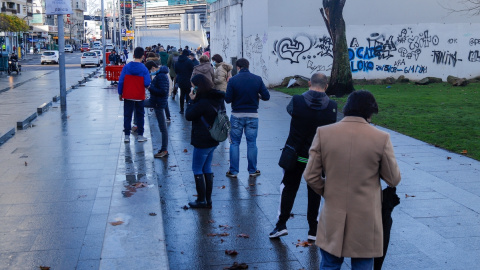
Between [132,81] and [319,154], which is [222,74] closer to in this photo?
[132,81]

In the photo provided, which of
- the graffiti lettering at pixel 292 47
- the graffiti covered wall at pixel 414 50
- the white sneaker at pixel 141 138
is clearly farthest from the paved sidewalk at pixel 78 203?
the graffiti covered wall at pixel 414 50

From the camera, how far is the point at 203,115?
7.28 m

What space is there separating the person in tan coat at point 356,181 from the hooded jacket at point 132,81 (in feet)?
26.8

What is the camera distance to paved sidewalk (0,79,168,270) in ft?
18.9

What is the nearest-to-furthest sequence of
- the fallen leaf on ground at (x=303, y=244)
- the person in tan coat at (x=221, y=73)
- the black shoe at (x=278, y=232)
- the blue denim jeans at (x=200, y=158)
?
the fallen leaf on ground at (x=303, y=244) → the black shoe at (x=278, y=232) → the blue denim jeans at (x=200, y=158) → the person in tan coat at (x=221, y=73)

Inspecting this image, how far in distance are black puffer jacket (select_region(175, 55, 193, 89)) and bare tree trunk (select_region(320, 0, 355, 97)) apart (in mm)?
7151

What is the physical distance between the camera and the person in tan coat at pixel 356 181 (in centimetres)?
409

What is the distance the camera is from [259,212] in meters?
7.58

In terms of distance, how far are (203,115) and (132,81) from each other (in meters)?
4.95

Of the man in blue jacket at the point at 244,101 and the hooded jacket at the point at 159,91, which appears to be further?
the hooded jacket at the point at 159,91

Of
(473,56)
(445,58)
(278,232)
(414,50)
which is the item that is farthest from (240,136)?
(473,56)

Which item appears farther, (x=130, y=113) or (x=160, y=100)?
(x=130, y=113)

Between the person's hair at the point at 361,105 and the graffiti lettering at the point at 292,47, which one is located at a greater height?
the graffiti lettering at the point at 292,47

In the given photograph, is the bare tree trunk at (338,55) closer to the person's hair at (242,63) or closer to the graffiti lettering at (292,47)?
the graffiti lettering at (292,47)
